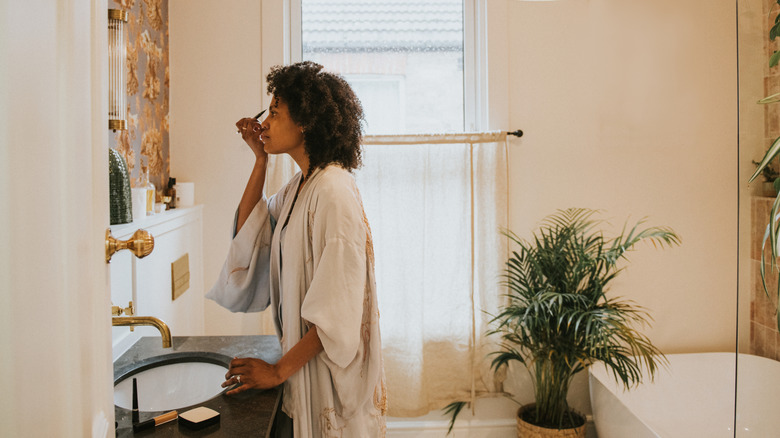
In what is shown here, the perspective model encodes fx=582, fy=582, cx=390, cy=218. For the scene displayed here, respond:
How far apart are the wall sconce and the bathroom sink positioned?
0.81 m

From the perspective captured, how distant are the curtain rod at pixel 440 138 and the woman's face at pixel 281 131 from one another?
1.21 meters

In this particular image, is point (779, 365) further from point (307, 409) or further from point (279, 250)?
point (279, 250)

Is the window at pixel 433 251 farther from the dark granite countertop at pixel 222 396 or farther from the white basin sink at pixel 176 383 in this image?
the white basin sink at pixel 176 383

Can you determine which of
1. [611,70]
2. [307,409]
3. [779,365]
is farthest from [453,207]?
[779,365]

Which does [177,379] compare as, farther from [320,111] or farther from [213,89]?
[213,89]

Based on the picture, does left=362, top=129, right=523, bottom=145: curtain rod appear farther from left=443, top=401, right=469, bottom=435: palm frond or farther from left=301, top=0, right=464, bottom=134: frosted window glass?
left=443, top=401, right=469, bottom=435: palm frond

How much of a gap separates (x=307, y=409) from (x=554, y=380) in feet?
4.83

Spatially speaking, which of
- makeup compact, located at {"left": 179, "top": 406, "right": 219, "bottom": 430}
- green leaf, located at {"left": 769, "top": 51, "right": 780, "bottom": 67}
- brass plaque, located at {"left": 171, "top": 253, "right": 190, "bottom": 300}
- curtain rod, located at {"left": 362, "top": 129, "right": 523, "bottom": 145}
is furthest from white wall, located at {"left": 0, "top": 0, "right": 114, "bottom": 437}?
curtain rod, located at {"left": 362, "top": 129, "right": 523, "bottom": 145}

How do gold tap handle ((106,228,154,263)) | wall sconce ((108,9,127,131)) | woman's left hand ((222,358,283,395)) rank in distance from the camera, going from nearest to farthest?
1. gold tap handle ((106,228,154,263))
2. woman's left hand ((222,358,283,395))
3. wall sconce ((108,9,127,131))

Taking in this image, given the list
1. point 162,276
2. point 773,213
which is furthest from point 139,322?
point 162,276

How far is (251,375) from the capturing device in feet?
4.05

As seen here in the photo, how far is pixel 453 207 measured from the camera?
107 inches

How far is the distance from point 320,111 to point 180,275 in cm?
119

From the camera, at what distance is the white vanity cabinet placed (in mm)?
1584
